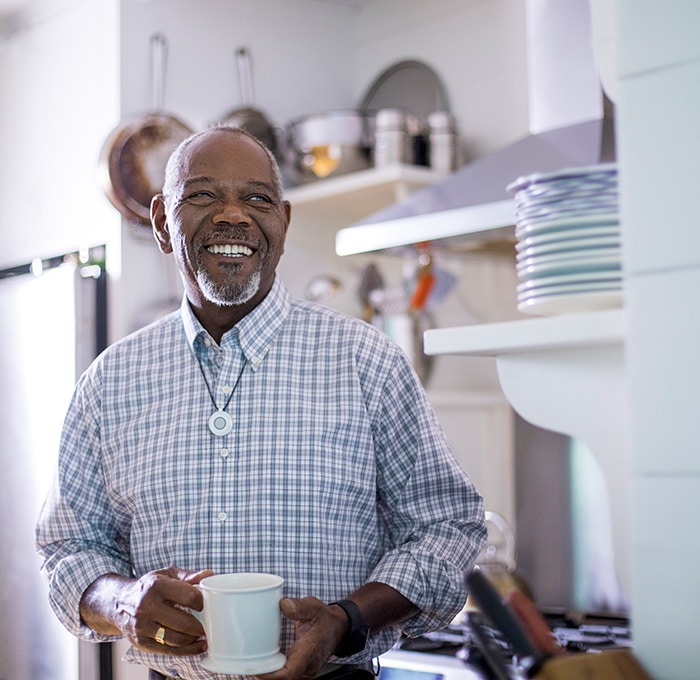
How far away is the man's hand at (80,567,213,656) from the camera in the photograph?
1.17 metres

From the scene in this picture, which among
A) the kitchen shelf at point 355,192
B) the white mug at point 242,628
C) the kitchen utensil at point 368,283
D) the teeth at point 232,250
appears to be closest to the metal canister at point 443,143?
the kitchen shelf at point 355,192

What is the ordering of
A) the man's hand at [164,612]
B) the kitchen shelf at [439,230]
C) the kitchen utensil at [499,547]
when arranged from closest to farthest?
1. the man's hand at [164,612]
2. the kitchen shelf at [439,230]
3. the kitchen utensil at [499,547]

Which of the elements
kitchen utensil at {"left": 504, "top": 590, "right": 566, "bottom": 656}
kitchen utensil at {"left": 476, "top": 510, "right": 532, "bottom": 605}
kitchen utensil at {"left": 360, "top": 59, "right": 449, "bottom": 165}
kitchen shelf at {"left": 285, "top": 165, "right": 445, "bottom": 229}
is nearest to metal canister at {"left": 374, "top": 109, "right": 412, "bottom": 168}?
kitchen shelf at {"left": 285, "top": 165, "right": 445, "bottom": 229}

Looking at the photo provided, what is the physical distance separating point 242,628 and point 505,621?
0.41 m

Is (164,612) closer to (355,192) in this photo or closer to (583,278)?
(583,278)

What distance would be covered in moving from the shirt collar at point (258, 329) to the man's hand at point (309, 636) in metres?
0.39

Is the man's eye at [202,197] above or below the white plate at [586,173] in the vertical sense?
above

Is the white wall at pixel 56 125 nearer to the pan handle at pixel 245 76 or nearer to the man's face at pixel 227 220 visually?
the pan handle at pixel 245 76

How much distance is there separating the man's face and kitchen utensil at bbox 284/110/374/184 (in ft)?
3.97

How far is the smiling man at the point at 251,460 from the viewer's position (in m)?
1.36

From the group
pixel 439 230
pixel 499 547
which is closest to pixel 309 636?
pixel 439 230

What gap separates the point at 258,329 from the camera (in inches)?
57.2

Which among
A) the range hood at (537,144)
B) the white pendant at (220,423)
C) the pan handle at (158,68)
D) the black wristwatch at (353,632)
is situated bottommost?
the black wristwatch at (353,632)

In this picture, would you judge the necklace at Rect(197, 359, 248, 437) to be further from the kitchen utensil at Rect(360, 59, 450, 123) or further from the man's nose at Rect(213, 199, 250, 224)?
the kitchen utensil at Rect(360, 59, 450, 123)
